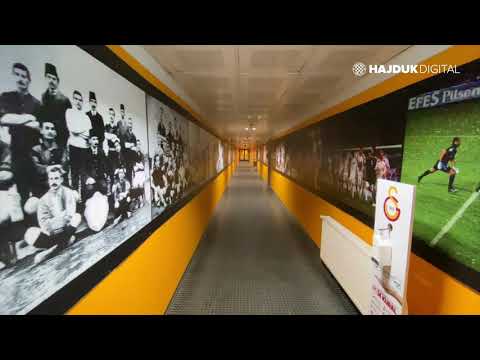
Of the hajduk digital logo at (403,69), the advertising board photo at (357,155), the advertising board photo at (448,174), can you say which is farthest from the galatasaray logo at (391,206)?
the hajduk digital logo at (403,69)

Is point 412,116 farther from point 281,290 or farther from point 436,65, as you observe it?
point 281,290

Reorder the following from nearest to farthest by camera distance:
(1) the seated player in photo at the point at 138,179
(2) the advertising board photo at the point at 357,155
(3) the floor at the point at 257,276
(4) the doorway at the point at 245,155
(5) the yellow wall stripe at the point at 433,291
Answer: (5) the yellow wall stripe at the point at 433,291, (1) the seated player in photo at the point at 138,179, (2) the advertising board photo at the point at 357,155, (3) the floor at the point at 257,276, (4) the doorway at the point at 245,155

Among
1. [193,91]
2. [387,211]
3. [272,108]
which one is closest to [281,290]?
[387,211]

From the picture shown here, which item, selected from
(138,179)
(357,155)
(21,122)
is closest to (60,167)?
(21,122)

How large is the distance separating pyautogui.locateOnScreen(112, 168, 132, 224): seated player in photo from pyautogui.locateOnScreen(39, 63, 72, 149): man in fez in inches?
17.1

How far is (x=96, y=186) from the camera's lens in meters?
1.16

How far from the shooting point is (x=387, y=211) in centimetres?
145

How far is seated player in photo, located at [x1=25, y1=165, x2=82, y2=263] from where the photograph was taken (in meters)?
0.84

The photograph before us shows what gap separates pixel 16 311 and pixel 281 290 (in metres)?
2.35

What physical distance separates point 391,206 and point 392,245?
0.90 feet

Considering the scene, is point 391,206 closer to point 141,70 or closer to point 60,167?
point 60,167

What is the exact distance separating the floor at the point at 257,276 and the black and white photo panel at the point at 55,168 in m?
1.48

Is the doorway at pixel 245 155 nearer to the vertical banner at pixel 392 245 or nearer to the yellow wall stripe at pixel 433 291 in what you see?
the yellow wall stripe at pixel 433 291

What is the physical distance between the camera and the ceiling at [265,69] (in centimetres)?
174
